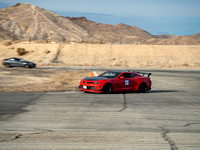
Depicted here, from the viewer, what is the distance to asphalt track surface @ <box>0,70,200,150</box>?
659cm

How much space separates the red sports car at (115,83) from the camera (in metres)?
15.4

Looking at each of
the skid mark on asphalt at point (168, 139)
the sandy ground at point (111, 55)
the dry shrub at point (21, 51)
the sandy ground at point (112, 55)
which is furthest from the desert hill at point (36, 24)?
the skid mark on asphalt at point (168, 139)

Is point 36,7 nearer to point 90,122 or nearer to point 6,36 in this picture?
point 6,36

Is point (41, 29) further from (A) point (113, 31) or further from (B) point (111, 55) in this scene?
Result: (A) point (113, 31)

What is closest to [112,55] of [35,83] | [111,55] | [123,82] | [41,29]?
[111,55]

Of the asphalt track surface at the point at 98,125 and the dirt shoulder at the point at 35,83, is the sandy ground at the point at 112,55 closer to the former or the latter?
the dirt shoulder at the point at 35,83

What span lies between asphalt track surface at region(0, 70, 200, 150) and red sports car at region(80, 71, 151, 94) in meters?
2.29

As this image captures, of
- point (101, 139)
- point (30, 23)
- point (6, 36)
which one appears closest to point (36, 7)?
point (30, 23)

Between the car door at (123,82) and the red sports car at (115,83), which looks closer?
the red sports car at (115,83)

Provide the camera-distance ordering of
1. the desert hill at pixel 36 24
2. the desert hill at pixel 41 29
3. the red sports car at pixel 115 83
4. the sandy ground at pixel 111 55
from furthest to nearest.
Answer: the desert hill at pixel 36 24
the desert hill at pixel 41 29
the sandy ground at pixel 111 55
the red sports car at pixel 115 83

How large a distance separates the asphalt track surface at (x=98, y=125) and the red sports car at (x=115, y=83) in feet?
7.50

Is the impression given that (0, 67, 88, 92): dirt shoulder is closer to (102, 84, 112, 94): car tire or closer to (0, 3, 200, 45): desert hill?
(102, 84, 112, 94): car tire

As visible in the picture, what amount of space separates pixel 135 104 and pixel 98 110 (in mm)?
2245

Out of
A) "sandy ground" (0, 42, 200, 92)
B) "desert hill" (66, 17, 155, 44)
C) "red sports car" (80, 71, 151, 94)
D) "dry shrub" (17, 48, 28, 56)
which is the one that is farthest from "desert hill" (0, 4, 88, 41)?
"red sports car" (80, 71, 151, 94)
